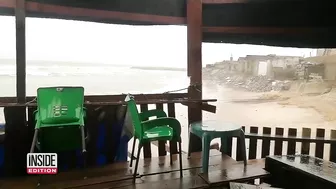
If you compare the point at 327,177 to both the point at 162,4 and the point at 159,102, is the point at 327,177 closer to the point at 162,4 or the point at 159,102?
the point at 159,102

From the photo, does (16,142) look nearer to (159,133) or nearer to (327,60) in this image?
(159,133)

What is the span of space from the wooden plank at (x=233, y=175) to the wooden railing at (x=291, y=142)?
0.67 m

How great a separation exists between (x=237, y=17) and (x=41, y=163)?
2.92 meters

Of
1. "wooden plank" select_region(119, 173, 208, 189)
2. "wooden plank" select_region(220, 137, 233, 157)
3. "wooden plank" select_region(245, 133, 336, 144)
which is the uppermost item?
"wooden plank" select_region(245, 133, 336, 144)

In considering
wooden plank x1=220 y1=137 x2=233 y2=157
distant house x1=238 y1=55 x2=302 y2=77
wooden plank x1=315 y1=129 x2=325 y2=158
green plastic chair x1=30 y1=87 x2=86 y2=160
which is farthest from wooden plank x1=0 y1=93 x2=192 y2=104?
wooden plank x1=315 y1=129 x2=325 y2=158

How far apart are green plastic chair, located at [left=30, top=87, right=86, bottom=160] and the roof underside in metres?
0.98

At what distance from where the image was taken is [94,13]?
9.79 feet

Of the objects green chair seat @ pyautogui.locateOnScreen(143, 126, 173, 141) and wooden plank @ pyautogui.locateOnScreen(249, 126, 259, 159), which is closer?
green chair seat @ pyautogui.locateOnScreen(143, 126, 173, 141)

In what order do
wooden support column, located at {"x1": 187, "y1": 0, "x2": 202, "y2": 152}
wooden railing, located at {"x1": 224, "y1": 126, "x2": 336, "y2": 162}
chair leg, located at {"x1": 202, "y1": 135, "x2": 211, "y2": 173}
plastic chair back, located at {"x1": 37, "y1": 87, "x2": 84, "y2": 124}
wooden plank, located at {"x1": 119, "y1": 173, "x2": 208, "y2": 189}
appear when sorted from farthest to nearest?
wooden railing, located at {"x1": 224, "y1": 126, "x2": 336, "y2": 162} < wooden support column, located at {"x1": 187, "y1": 0, "x2": 202, "y2": 152} < chair leg, located at {"x1": 202, "y1": 135, "x2": 211, "y2": 173} < wooden plank, located at {"x1": 119, "y1": 173, "x2": 208, "y2": 189} < plastic chair back, located at {"x1": 37, "y1": 87, "x2": 84, "y2": 124}

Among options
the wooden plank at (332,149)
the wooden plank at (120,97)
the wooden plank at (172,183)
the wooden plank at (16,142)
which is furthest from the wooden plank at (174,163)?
the wooden plank at (332,149)

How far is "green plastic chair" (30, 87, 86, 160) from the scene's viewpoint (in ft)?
7.82

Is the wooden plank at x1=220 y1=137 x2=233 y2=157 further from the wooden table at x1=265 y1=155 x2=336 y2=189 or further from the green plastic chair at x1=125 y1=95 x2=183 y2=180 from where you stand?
the green plastic chair at x1=125 y1=95 x2=183 y2=180

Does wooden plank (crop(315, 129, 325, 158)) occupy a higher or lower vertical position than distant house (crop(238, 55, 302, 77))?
lower

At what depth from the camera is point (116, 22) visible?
3238 millimetres
